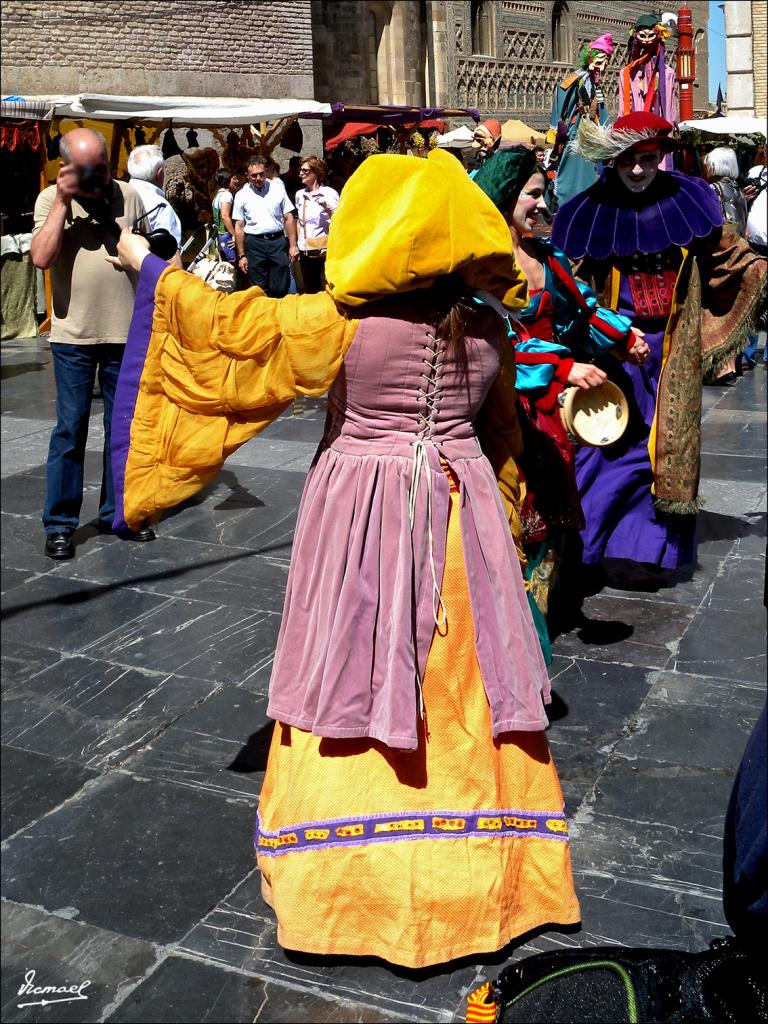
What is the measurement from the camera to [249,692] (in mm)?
4492

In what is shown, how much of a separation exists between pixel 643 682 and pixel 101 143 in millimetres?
2807

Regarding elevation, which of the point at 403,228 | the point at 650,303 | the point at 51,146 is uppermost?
the point at 51,146

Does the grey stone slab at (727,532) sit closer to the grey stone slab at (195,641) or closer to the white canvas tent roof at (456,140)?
the grey stone slab at (195,641)

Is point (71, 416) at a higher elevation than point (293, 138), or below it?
below

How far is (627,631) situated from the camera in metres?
4.97

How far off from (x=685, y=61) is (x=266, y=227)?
5229 mm

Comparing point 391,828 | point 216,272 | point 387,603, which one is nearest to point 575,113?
point 387,603

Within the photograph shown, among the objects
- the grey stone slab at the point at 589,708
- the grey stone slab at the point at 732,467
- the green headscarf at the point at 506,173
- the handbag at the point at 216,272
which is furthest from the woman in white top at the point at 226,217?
the green headscarf at the point at 506,173

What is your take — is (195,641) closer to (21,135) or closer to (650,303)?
(650,303)

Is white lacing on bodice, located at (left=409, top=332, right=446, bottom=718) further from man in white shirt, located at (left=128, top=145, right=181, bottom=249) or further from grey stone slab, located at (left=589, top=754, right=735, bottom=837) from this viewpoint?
man in white shirt, located at (left=128, top=145, right=181, bottom=249)

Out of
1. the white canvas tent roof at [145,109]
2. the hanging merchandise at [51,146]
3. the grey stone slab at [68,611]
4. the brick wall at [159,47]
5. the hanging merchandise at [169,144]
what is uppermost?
the brick wall at [159,47]

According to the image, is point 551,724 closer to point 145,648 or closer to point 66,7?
point 145,648

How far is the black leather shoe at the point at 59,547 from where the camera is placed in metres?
6.07

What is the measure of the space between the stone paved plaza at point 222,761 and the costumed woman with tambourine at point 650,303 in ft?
1.06
